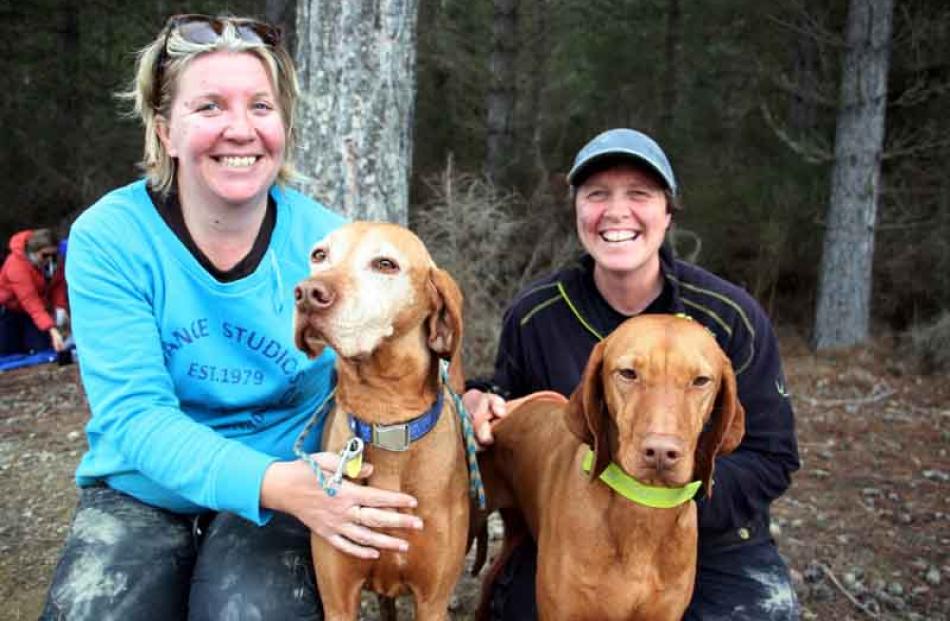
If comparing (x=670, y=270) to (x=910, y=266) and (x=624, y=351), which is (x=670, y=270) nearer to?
(x=624, y=351)

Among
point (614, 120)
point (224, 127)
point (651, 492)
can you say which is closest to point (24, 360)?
point (224, 127)

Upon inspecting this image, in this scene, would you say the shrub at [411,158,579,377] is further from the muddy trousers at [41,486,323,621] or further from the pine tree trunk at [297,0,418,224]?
the muddy trousers at [41,486,323,621]

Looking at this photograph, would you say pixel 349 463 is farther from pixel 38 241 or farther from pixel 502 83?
pixel 502 83

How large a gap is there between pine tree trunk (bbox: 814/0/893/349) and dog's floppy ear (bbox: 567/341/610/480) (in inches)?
327

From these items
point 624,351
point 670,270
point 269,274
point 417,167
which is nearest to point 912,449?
point 670,270

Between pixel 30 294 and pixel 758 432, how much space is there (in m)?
8.44

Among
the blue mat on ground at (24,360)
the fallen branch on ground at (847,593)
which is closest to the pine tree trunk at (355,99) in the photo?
the fallen branch on ground at (847,593)

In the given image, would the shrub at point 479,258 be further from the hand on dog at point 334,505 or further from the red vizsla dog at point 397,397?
the hand on dog at point 334,505

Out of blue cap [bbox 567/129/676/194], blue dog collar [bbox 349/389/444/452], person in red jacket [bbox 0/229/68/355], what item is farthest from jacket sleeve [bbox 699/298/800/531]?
person in red jacket [bbox 0/229/68/355]

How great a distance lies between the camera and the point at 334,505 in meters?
2.44

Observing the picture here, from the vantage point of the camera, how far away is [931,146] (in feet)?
33.4

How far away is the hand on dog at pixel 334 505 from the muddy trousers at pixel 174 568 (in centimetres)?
31

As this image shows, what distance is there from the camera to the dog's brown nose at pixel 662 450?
7.35 feet

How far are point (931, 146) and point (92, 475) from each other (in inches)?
405
